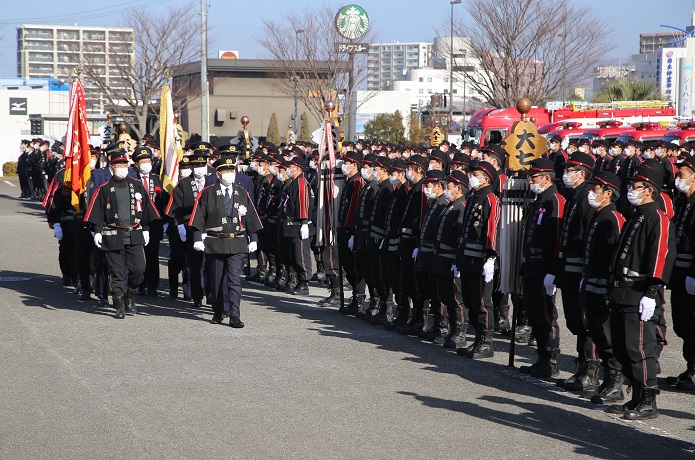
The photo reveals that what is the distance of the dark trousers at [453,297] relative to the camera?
10.2 meters

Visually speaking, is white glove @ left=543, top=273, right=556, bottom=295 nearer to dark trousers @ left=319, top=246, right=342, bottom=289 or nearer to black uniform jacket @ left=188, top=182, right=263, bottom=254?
black uniform jacket @ left=188, top=182, right=263, bottom=254

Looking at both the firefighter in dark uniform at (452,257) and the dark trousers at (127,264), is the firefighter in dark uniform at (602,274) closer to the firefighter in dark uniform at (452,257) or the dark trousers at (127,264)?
A: the firefighter in dark uniform at (452,257)

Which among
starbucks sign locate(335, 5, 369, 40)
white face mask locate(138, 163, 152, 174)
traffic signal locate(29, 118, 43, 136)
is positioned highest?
starbucks sign locate(335, 5, 369, 40)

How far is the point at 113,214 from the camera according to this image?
12.6 m

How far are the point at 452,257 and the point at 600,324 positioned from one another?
2423 millimetres

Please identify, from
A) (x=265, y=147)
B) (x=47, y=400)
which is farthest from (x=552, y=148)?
(x=47, y=400)

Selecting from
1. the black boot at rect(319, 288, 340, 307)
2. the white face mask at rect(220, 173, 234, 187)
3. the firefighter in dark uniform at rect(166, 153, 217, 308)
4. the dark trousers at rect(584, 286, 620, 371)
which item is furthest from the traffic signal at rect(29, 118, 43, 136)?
the dark trousers at rect(584, 286, 620, 371)

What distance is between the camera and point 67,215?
14555 mm

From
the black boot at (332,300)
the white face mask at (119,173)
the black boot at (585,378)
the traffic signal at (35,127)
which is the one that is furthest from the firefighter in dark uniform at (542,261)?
the traffic signal at (35,127)

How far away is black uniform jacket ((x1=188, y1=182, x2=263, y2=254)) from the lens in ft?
38.9

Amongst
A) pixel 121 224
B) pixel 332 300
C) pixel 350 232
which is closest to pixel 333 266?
pixel 332 300

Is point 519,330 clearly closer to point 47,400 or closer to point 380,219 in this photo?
point 380,219

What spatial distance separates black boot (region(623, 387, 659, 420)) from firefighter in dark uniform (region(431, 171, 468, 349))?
2907mm

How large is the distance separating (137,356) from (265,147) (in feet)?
31.7
